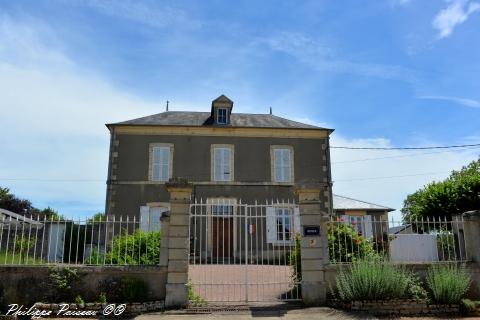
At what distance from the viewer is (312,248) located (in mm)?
8055

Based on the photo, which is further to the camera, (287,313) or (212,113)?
(212,113)

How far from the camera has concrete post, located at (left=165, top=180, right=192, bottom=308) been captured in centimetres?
764

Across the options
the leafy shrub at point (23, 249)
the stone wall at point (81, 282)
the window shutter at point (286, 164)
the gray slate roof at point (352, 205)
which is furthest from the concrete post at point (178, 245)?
the gray slate roof at point (352, 205)

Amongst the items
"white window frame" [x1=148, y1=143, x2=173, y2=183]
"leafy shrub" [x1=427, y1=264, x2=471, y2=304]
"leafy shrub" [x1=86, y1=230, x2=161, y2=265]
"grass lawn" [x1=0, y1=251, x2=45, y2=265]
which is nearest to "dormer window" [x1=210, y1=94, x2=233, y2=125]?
"white window frame" [x1=148, y1=143, x2=173, y2=183]

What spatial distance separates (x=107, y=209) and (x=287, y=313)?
12284 millimetres

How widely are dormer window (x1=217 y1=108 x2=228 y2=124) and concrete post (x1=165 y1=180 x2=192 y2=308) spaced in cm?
1169

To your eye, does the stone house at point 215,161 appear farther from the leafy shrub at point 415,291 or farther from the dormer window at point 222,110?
the leafy shrub at point 415,291

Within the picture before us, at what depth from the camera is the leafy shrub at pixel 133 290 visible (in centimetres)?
Result: 748

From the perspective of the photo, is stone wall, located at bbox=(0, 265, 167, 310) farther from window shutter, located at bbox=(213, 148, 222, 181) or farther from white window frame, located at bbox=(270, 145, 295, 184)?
white window frame, located at bbox=(270, 145, 295, 184)

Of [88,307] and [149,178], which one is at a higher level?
[149,178]

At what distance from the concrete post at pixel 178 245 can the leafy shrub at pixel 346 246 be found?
303 cm

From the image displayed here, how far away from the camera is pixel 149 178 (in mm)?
18203

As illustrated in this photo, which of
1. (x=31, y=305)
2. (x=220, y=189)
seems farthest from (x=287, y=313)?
(x=220, y=189)

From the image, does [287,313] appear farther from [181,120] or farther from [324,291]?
[181,120]
